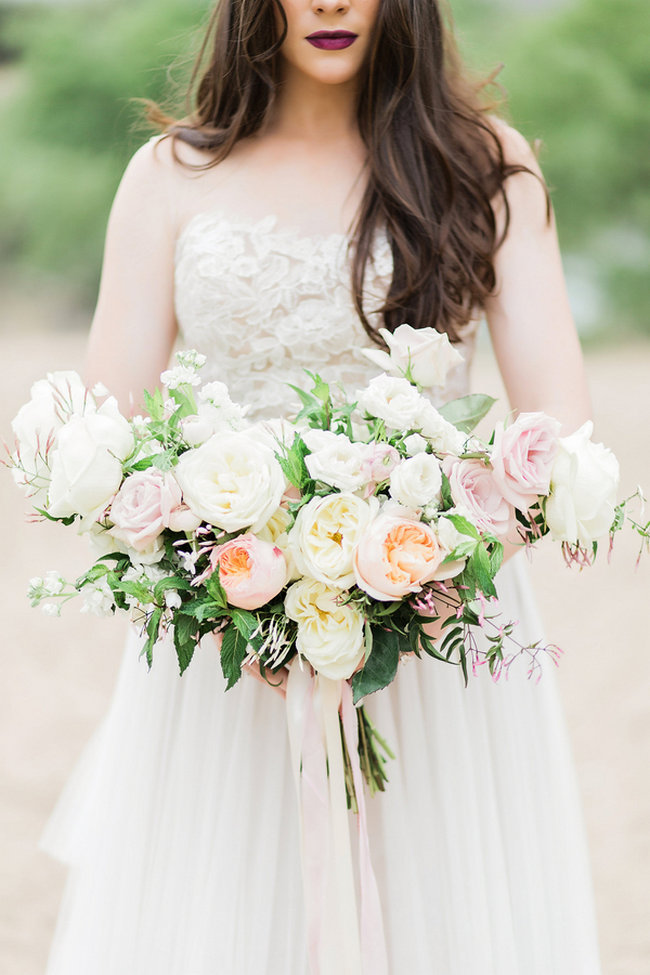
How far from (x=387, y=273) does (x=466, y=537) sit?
0.74 m

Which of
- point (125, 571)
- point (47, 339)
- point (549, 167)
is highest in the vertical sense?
point (549, 167)

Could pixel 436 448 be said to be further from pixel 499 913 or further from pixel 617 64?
pixel 617 64

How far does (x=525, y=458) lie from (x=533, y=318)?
590mm

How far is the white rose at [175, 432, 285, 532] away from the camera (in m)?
1.31

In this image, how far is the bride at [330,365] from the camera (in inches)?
72.2

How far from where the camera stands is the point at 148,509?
1312 millimetres

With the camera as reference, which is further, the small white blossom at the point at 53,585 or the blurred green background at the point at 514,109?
the blurred green background at the point at 514,109

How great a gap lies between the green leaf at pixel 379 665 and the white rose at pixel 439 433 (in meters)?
0.25

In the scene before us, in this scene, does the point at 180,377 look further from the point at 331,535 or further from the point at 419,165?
the point at 419,165

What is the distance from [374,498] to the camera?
135cm

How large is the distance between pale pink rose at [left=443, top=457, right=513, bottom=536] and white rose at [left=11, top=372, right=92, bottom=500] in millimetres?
459

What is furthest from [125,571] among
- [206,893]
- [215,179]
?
[215,179]

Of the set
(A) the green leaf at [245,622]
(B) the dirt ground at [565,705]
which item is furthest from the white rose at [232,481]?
(B) the dirt ground at [565,705]

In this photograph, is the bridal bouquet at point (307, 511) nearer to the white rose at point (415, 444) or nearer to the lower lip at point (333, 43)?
the white rose at point (415, 444)
